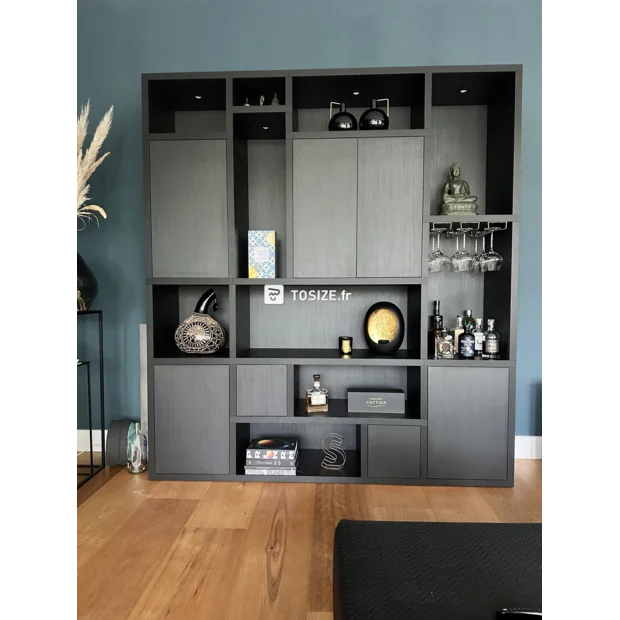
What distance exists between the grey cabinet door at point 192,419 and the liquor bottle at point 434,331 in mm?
1186

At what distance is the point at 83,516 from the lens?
211 centimetres

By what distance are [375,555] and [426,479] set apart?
1.50m

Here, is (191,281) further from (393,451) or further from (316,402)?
(393,451)

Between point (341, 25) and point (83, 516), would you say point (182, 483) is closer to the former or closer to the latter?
point (83, 516)

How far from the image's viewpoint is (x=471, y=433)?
7.87 feet

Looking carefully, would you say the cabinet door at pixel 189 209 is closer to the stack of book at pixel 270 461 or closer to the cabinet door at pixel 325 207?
the cabinet door at pixel 325 207

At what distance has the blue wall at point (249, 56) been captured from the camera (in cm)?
268

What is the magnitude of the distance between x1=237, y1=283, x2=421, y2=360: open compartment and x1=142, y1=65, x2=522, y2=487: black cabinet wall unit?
0.14 m

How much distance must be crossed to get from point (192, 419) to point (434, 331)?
4.82 feet

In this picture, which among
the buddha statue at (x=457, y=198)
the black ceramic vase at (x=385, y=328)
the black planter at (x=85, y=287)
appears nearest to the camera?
the black planter at (x=85, y=287)

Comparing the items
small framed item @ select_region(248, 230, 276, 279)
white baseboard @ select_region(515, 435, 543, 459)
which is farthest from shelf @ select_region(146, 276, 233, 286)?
white baseboard @ select_region(515, 435, 543, 459)

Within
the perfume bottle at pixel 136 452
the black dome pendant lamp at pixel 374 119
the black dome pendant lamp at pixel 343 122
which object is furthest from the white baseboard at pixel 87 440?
the black dome pendant lamp at pixel 374 119

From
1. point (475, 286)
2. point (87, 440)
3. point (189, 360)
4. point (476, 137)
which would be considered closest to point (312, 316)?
point (189, 360)

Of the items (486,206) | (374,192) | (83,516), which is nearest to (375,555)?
(83,516)
